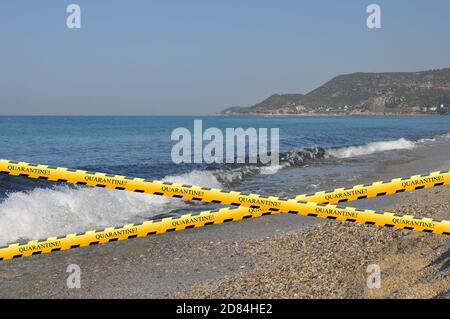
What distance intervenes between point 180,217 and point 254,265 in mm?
5000

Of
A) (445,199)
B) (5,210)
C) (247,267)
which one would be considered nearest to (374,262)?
(247,267)

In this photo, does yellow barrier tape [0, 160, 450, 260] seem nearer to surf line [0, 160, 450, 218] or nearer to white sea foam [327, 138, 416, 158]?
surf line [0, 160, 450, 218]

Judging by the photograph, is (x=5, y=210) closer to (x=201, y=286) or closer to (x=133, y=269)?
(x=133, y=269)

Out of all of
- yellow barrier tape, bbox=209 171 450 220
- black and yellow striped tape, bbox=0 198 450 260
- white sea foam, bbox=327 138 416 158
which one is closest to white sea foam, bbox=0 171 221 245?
black and yellow striped tape, bbox=0 198 450 260

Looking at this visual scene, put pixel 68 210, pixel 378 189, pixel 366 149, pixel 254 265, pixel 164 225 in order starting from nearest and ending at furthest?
pixel 164 225, pixel 378 189, pixel 254 265, pixel 68 210, pixel 366 149

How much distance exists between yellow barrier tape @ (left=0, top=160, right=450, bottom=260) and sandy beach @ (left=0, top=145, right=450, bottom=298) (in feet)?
4.97

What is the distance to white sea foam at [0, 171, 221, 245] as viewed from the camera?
12969 millimetres

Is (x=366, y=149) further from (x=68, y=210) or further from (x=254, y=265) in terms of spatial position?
(x=254, y=265)

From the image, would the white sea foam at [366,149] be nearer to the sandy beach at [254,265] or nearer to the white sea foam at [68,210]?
the white sea foam at [68,210]

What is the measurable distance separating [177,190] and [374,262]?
15.7ft

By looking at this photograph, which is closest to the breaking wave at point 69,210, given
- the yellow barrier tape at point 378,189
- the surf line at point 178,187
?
the surf line at point 178,187

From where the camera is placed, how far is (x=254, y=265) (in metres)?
8.41

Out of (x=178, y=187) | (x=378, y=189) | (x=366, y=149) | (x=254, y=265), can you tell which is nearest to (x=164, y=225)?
(x=178, y=187)
